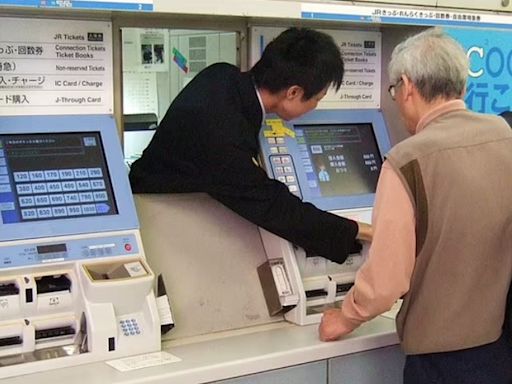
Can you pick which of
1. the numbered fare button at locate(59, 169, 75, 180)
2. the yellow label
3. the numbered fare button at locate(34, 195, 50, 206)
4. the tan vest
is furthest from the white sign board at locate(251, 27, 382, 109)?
the numbered fare button at locate(34, 195, 50, 206)

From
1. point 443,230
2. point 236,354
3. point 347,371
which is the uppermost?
point 443,230

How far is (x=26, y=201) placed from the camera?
229 cm

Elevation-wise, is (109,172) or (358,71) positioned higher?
(358,71)

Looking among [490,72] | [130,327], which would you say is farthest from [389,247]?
[490,72]

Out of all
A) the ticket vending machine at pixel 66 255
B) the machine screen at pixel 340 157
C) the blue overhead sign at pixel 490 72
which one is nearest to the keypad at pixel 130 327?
the ticket vending machine at pixel 66 255

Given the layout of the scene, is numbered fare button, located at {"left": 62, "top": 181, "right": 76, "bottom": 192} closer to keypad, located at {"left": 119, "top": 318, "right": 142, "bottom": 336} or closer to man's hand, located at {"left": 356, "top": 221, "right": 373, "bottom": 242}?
keypad, located at {"left": 119, "top": 318, "right": 142, "bottom": 336}

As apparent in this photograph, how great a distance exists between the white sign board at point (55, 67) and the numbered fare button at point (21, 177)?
0.20 meters

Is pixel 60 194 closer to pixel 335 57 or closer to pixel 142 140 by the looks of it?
pixel 142 140

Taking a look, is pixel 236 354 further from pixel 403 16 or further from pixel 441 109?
pixel 403 16

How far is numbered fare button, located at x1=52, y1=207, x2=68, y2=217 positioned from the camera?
2.31 metres

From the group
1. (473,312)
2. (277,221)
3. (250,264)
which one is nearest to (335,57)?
(277,221)

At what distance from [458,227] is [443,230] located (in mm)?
39

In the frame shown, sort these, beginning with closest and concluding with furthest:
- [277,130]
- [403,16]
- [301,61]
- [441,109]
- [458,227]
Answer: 1. [458,227]
2. [441,109]
3. [301,61]
4. [403,16]
5. [277,130]

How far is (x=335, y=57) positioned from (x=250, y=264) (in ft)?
2.41
